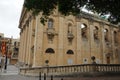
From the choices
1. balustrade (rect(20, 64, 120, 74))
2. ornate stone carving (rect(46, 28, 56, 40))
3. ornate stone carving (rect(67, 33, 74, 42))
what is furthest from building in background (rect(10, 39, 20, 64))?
balustrade (rect(20, 64, 120, 74))

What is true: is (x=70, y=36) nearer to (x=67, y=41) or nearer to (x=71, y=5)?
(x=67, y=41)

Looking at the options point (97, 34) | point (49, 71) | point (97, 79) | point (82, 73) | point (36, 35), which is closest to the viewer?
point (97, 79)

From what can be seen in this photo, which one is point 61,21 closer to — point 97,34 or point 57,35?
point 57,35

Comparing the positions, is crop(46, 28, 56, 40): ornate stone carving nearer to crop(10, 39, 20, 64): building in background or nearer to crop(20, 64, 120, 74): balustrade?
crop(20, 64, 120, 74): balustrade

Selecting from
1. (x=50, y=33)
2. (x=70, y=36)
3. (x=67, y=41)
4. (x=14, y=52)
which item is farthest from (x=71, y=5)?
(x=14, y=52)

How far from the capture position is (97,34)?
37969 mm

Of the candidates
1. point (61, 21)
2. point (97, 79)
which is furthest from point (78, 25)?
point (97, 79)

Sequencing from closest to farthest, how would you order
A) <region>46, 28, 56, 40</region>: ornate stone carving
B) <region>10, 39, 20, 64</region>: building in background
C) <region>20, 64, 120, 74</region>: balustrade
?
<region>20, 64, 120, 74</region>: balustrade < <region>46, 28, 56, 40</region>: ornate stone carving < <region>10, 39, 20, 64</region>: building in background

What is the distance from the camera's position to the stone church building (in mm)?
29922

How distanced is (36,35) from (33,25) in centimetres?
365

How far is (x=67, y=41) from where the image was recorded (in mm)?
32156


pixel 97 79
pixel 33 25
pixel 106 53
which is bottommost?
pixel 97 79

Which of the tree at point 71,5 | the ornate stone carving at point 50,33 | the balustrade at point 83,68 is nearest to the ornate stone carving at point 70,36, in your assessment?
the ornate stone carving at point 50,33

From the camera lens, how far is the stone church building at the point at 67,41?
2992 centimetres
